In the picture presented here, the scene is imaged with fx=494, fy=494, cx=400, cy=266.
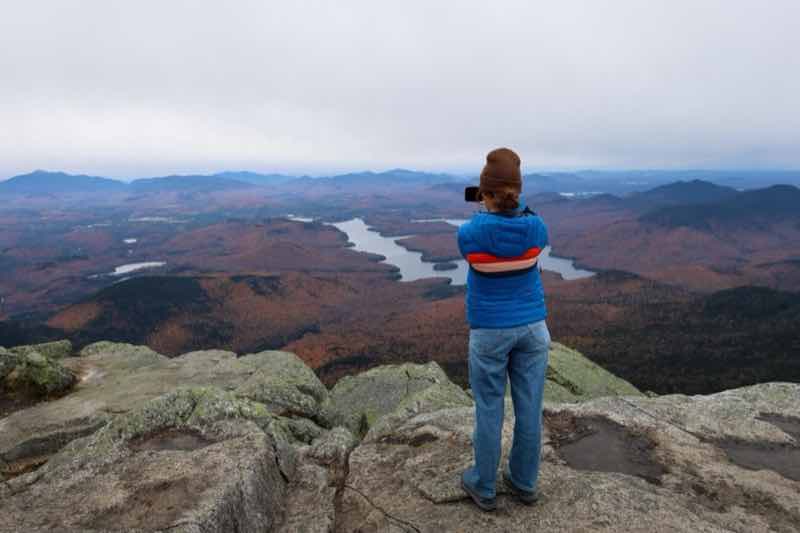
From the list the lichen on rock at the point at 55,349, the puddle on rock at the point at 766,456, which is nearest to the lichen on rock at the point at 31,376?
the lichen on rock at the point at 55,349

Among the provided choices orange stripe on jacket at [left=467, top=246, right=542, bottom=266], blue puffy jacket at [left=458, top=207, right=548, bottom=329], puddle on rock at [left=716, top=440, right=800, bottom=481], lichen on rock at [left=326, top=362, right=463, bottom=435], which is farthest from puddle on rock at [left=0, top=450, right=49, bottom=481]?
puddle on rock at [left=716, top=440, right=800, bottom=481]

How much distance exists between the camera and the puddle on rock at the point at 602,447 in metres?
8.22

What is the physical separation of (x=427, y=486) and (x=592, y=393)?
44.2ft

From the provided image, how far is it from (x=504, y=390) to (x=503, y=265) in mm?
1797

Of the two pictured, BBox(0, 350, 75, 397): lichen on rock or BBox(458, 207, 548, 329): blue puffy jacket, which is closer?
BBox(458, 207, 548, 329): blue puffy jacket

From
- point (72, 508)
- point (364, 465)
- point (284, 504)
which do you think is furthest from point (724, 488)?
point (72, 508)

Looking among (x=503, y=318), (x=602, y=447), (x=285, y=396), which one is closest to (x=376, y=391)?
(x=285, y=396)

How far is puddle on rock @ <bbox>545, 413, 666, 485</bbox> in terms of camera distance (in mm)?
8219

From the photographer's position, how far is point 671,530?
639 cm

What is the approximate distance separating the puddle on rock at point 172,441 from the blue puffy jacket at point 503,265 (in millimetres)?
5617

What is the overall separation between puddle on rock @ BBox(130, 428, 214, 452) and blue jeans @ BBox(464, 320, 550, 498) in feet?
16.4

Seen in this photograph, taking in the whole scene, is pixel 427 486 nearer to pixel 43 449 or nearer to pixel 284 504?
pixel 284 504

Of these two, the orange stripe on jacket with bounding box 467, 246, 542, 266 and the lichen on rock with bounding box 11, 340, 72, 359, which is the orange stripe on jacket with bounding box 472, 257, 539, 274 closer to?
the orange stripe on jacket with bounding box 467, 246, 542, 266

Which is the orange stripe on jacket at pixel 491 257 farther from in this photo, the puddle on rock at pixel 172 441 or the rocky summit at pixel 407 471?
the puddle on rock at pixel 172 441
